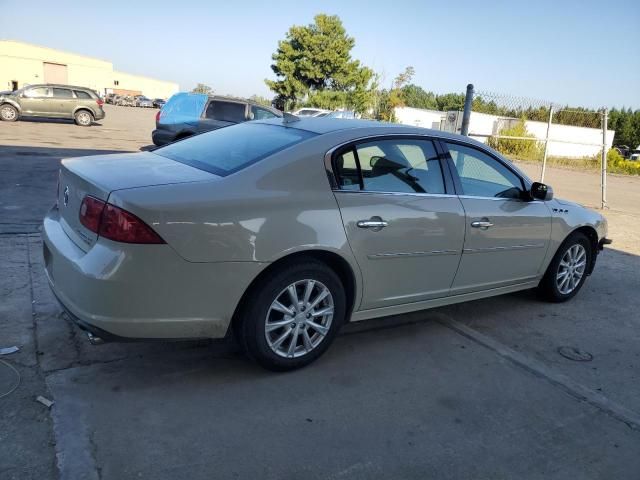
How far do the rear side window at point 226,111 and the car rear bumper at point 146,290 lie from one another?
34.2 ft

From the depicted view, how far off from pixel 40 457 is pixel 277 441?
1081 mm

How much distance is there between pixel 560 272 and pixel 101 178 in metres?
4.14

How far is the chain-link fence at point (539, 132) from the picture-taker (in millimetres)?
10625

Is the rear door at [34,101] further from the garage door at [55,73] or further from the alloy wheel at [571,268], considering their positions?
the garage door at [55,73]

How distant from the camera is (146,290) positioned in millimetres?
2715

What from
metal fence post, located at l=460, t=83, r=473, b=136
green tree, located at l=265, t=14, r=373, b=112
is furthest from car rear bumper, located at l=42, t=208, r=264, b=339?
green tree, located at l=265, t=14, r=373, b=112

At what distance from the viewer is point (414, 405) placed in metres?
3.13

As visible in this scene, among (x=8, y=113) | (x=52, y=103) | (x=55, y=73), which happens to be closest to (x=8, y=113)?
(x=8, y=113)

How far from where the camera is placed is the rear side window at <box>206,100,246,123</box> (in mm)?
12905

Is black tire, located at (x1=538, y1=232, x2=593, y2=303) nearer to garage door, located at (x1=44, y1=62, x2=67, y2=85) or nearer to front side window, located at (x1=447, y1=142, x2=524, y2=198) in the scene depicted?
front side window, located at (x1=447, y1=142, x2=524, y2=198)

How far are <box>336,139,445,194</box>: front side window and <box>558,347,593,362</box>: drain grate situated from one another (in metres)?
1.58

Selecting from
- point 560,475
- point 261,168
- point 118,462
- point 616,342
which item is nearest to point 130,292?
point 118,462

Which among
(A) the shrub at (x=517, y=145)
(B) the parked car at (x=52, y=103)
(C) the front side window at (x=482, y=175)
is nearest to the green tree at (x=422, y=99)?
(A) the shrub at (x=517, y=145)

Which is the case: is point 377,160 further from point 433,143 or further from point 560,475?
point 560,475
